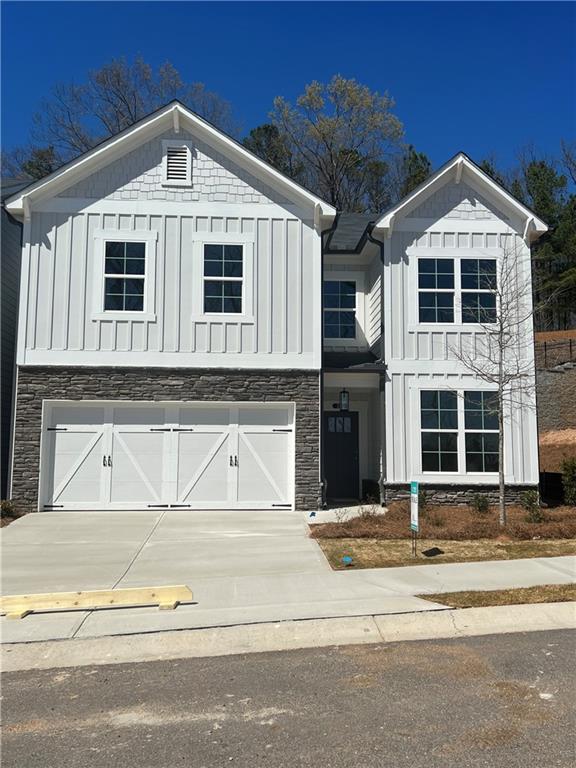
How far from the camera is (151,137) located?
47.9 ft

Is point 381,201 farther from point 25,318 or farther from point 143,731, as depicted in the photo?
point 143,731

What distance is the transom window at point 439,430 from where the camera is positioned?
14453 millimetres

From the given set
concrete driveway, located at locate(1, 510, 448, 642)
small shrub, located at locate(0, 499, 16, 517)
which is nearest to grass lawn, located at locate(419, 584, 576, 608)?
concrete driveway, located at locate(1, 510, 448, 642)

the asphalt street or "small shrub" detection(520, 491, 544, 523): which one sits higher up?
Result: "small shrub" detection(520, 491, 544, 523)

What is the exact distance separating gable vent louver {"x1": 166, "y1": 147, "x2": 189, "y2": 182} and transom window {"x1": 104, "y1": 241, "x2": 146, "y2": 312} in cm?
176

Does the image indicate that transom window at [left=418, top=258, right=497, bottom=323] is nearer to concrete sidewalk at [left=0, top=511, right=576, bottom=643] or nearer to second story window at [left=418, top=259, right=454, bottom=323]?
second story window at [left=418, top=259, right=454, bottom=323]

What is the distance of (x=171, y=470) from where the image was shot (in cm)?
1401

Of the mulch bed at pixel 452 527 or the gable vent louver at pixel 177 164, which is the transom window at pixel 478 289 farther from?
the gable vent louver at pixel 177 164

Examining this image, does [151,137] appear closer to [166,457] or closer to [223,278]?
[223,278]

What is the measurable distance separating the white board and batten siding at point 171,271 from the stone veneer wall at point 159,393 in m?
0.24

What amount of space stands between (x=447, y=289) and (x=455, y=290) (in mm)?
181

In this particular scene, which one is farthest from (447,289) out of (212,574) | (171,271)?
(212,574)

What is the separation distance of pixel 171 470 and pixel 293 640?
8.32 meters

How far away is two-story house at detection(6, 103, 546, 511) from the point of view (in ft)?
45.6
